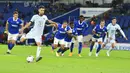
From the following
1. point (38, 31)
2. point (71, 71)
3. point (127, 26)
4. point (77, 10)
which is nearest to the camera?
point (71, 71)

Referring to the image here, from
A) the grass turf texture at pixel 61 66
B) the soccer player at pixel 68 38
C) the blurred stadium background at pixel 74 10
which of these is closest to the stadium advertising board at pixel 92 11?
the blurred stadium background at pixel 74 10

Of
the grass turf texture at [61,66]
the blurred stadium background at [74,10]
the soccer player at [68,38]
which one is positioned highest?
the grass turf texture at [61,66]

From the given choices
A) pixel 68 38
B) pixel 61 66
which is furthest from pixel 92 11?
pixel 61 66

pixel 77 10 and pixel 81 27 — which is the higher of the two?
pixel 81 27

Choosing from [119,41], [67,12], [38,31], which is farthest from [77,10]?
[38,31]

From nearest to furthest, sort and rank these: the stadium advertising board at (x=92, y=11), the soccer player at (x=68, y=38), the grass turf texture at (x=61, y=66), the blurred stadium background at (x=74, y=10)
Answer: the grass turf texture at (x=61, y=66) → the soccer player at (x=68, y=38) → the blurred stadium background at (x=74, y=10) → the stadium advertising board at (x=92, y=11)

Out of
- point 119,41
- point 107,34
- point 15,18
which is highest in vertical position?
point 15,18

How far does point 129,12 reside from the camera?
48000 millimetres

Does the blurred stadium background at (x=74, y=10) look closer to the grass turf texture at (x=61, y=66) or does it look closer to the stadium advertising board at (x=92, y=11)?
the stadium advertising board at (x=92, y=11)

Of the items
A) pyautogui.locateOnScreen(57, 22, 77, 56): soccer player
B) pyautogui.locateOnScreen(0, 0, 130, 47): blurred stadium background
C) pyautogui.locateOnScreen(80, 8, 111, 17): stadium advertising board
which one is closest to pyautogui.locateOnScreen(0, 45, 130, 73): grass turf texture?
pyautogui.locateOnScreen(57, 22, 77, 56): soccer player

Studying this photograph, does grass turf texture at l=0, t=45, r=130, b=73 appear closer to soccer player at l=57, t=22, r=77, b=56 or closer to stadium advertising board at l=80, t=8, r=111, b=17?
soccer player at l=57, t=22, r=77, b=56

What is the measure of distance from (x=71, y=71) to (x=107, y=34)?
13.6 metres

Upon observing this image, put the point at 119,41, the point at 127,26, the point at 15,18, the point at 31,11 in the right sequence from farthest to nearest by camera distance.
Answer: the point at 31,11
the point at 127,26
the point at 119,41
the point at 15,18

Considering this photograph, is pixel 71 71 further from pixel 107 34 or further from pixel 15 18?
pixel 107 34
